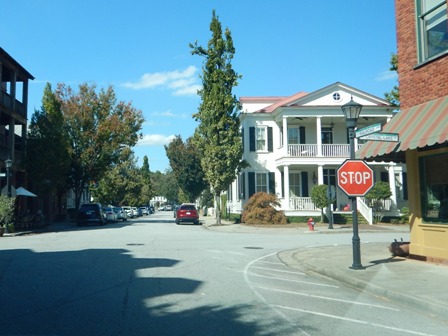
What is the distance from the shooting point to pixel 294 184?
3556cm

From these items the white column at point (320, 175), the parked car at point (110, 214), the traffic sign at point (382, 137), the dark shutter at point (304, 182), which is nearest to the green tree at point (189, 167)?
the parked car at point (110, 214)

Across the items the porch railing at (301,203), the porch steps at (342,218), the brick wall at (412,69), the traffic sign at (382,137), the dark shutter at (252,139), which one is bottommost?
the porch steps at (342,218)

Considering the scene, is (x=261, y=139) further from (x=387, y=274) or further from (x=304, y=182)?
(x=387, y=274)

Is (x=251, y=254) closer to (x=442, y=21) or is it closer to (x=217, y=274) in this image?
(x=217, y=274)

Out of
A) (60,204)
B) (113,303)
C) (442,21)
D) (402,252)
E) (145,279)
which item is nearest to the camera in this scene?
(113,303)

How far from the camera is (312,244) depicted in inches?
726

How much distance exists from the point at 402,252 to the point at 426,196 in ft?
6.52

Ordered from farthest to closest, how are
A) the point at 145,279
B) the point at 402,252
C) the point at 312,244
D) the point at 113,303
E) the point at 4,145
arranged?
the point at 4,145, the point at 312,244, the point at 402,252, the point at 145,279, the point at 113,303

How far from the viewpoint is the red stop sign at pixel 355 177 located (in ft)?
36.4

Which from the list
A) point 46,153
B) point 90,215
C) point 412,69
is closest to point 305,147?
point 90,215

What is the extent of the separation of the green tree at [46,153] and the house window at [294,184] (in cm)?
1686

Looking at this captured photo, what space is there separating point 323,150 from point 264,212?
6.75 metres

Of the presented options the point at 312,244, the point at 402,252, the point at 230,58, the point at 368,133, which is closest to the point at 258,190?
the point at 230,58

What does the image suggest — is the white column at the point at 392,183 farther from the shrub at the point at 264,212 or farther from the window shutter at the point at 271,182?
the window shutter at the point at 271,182
